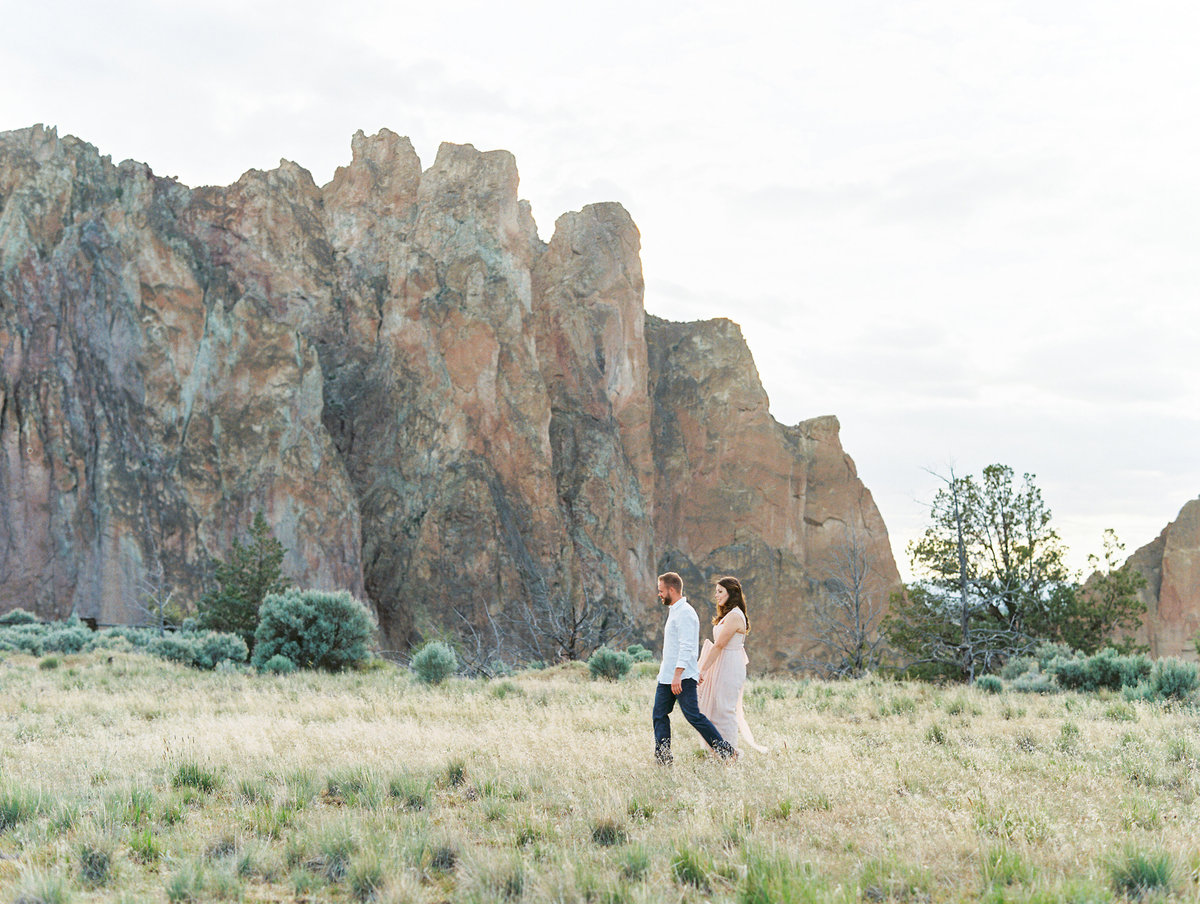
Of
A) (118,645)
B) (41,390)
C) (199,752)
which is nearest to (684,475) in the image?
(41,390)

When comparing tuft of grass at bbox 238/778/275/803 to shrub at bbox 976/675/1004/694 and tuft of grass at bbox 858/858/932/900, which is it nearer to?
tuft of grass at bbox 858/858/932/900

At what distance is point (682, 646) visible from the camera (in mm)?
7926

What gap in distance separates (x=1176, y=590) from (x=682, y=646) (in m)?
57.6

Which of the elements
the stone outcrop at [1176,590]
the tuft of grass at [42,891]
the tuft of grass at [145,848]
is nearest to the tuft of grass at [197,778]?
the tuft of grass at [145,848]

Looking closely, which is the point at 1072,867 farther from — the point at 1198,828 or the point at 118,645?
the point at 118,645

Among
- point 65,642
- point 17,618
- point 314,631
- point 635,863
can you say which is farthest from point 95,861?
point 17,618

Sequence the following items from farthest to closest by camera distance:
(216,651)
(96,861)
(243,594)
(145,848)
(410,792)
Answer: (243,594)
(216,651)
(410,792)
(145,848)
(96,861)

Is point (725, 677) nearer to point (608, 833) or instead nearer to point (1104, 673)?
point (608, 833)

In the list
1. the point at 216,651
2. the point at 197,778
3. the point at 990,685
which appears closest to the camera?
the point at 197,778

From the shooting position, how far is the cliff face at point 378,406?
5253 cm

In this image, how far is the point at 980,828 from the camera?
5.41 meters

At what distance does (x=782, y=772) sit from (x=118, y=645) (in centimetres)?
1997

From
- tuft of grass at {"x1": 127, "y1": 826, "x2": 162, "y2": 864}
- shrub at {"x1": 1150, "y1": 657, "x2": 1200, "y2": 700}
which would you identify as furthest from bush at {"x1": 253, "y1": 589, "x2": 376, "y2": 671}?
shrub at {"x1": 1150, "y1": 657, "x2": 1200, "y2": 700}

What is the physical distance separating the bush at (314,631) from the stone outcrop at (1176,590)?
4954 cm
